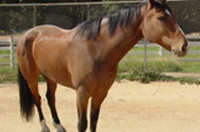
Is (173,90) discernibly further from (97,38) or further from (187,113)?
(97,38)

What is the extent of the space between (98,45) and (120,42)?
0.26m

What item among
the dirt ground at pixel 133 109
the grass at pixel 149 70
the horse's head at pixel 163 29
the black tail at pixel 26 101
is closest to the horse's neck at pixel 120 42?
the horse's head at pixel 163 29

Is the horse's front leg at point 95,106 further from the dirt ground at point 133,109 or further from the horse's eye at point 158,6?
the horse's eye at point 158,6

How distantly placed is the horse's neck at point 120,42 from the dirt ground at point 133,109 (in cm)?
154

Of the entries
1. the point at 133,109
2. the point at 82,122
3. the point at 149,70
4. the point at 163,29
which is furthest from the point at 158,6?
the point at 149,70

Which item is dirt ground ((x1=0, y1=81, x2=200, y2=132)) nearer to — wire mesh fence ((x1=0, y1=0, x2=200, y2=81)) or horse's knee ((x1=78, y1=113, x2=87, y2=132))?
horse's knee ((x1=78, y1=113, x2=87, y2=132))

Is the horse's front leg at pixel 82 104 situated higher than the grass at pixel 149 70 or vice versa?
the horse's front leg at pixel 82 104

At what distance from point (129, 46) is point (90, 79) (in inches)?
21.5

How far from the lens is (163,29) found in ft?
7.31

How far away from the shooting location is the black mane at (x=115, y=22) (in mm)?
2477

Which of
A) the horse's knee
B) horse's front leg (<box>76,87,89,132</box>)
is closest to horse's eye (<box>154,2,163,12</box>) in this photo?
horse's front leg (<box>76,87,89,132</box>)

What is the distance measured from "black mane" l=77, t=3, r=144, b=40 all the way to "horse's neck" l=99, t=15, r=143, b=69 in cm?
5

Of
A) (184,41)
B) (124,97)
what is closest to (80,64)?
(184,41)

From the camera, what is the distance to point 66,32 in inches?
122
